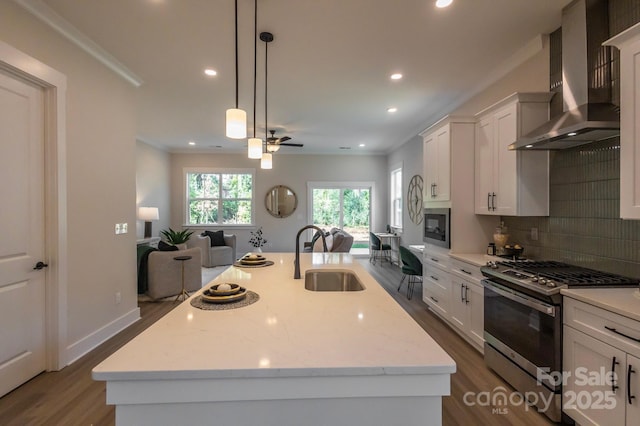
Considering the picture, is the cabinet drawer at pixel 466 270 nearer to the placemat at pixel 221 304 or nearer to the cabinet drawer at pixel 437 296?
the cabinet drawer at pixel 437 296

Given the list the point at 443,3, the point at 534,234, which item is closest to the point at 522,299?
the point at 534,234

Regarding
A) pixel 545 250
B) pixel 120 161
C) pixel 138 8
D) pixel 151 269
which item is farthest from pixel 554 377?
pixel 151 269

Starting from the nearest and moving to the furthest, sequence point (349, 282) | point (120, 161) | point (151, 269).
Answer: point (349, 282) < point (120, 161) < point (151, 269)

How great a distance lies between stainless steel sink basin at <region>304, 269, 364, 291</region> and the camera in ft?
7.29

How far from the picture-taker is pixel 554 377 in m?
1.87

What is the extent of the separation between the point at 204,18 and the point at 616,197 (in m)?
3.37

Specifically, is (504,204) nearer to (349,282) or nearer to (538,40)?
(538,40)

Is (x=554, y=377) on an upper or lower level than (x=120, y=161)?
lower

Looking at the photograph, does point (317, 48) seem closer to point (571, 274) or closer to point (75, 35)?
point (75, 35)

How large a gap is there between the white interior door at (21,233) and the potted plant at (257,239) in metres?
4.74

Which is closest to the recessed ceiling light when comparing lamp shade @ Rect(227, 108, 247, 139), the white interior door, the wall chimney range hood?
the wall chimney range hood

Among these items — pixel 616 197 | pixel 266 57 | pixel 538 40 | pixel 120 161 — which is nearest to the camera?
pixel 616 197

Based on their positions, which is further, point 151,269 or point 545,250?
point 151,269

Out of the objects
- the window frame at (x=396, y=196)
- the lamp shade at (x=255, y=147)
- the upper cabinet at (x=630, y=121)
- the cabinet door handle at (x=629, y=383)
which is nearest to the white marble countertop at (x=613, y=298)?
the cabinet door handle at (x=629, y=383)
